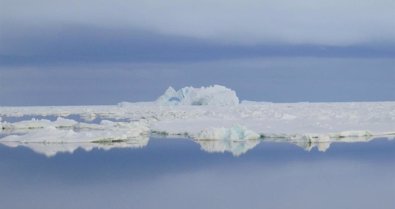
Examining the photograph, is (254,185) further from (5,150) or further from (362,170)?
(5,150)

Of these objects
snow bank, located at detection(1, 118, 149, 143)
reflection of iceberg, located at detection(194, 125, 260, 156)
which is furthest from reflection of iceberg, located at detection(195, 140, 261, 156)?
snow bank, located at detection(1, 118, 149, 143)

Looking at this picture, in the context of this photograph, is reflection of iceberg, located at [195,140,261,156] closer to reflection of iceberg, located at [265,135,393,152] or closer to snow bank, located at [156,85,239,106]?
reflection of iceberg, located at [265,135,393,152]

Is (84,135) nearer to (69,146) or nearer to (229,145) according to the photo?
(69,146)

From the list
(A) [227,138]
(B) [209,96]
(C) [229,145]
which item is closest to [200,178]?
(C) [229,145]

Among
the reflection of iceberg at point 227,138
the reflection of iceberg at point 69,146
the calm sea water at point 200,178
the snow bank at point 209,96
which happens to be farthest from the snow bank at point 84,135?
the snow bank at point 209,96

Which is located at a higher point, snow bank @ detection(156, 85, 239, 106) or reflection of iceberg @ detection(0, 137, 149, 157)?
snow bank @ detection(156, 85, 239, 106)
